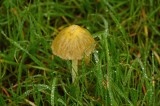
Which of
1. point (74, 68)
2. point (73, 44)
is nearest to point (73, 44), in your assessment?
point (73, 44)

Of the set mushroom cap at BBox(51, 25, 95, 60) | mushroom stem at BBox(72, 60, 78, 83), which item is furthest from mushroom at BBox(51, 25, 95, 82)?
mushroom stem at BBox(72, 60, 78, 83)

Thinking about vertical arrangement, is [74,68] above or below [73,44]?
below

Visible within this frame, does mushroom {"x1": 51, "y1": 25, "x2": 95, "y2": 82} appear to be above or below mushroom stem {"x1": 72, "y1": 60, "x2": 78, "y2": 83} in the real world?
above

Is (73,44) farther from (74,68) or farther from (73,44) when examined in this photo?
(74,68)

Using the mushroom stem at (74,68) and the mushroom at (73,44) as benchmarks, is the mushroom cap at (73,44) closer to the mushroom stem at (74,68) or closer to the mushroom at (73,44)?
the mushroom at (73,44)

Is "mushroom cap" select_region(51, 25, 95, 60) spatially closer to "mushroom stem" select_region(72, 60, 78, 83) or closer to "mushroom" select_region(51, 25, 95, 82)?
"mushroom" select_region(51, 25, 95, 82)

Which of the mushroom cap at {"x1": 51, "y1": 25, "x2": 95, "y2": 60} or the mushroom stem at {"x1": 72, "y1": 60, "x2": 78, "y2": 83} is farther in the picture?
the mushroom stem at {"x1": 72, "y1": 60, "x2": 78, "y2": 83}
